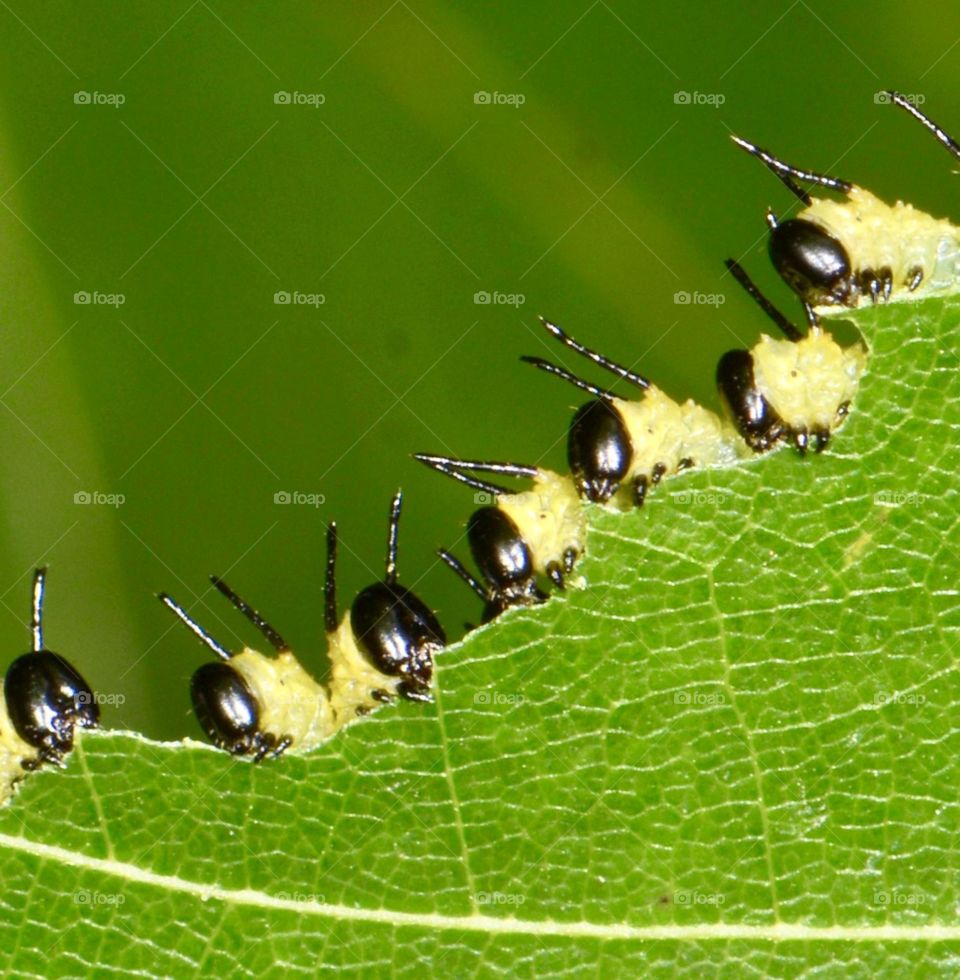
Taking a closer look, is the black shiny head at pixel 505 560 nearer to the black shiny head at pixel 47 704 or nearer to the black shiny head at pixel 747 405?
the black shiny head at pixel 747 405

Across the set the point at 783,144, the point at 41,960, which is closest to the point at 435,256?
the point at 783,144

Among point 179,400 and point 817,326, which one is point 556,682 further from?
point 179,400

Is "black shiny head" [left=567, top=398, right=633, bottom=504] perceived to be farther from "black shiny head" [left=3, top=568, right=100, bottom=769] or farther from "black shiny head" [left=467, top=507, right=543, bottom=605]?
"black shiny head" [left=3, top=568, right=100, bottom=769]

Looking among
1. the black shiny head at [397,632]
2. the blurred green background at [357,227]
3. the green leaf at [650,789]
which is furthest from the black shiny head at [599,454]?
the blurred green background at [357,227]

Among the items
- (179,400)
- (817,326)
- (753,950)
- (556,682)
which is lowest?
(753,950)

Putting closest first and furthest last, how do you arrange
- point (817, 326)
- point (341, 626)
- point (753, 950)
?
1. point (753, 950)
2. point (817, 326)
3. point (341, 626)
